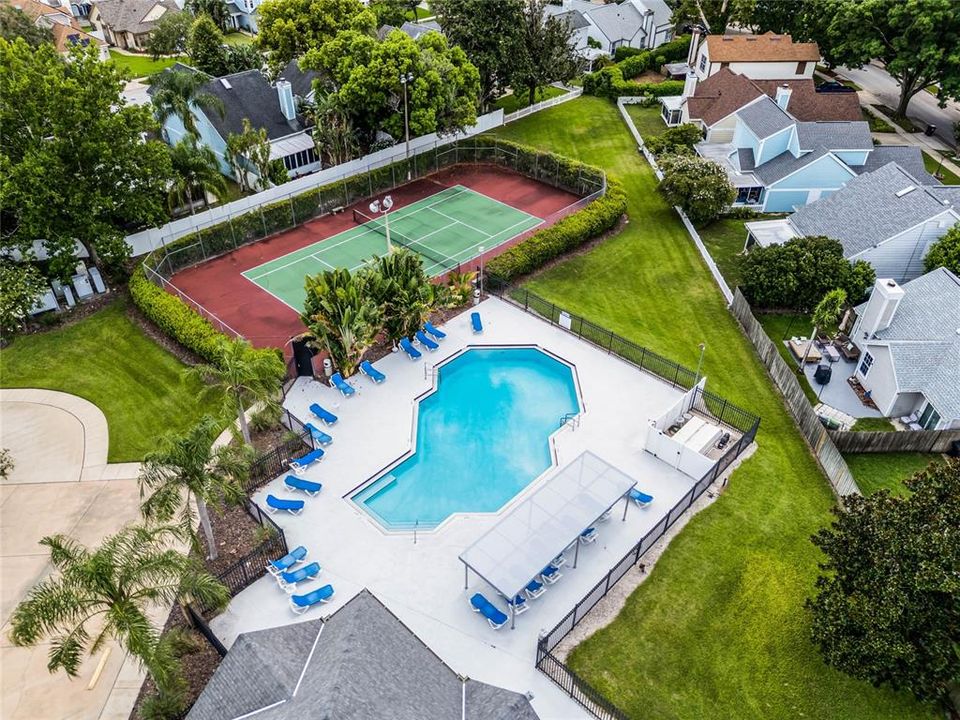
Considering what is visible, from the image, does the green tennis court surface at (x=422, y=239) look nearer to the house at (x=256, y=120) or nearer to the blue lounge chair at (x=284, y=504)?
the house at (x=256, y=120)

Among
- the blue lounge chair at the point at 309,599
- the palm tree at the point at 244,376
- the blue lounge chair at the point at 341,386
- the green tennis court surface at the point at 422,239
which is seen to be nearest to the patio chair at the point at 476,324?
the green tennis court surface at the point at 422,239

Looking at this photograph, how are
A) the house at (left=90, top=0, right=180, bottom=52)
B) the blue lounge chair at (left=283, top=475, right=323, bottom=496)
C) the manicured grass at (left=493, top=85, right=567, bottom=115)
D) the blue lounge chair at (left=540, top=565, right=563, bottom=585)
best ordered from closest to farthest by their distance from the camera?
1. the blue lounge chair at (left=540, top=565, right=563, bottom=585)
2. the blue lounge chair at (left=283, top=475, right=323, bottom=496)
3. the manicured grass at (left=493, top=85, right=567, bottom=115)
4. the house at (left=90, top=0, right=180, bottom=52)

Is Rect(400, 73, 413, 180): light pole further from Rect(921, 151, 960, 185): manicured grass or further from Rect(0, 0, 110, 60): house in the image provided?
Rect(0, 0, 110, 60): house

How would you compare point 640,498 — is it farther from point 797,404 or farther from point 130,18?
point 130,18

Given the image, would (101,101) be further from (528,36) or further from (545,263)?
(528,36)

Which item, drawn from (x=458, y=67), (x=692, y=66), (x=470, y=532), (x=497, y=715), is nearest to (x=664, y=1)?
(x=692, y=66)

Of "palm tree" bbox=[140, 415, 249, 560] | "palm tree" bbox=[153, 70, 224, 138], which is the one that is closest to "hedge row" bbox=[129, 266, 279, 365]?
"palm tree" bbox=[140, 415, 249, 560]

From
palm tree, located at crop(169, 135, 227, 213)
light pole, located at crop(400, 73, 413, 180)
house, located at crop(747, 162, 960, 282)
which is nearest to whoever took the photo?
house, located at crop(747, 162, 960, 282)
